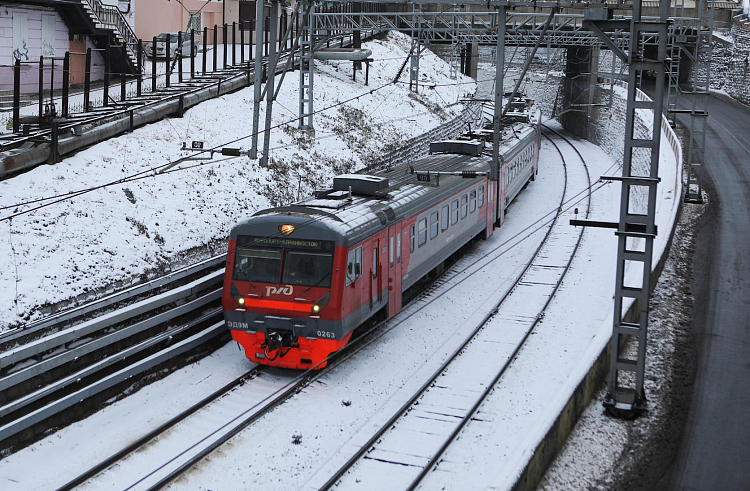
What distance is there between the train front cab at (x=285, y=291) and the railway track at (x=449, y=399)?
193 cm

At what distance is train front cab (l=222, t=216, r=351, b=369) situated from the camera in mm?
13906

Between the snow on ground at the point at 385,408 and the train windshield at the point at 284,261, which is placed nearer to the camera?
the snow on ground at the point at 385,408

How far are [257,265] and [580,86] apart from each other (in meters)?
46.6

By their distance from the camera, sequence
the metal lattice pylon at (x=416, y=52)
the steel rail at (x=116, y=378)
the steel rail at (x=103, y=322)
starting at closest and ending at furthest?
the steel rail at (x=116, y=378)
the steel rail at (x=103, y=322)
the metal lattice pylon at (x=416, y=52)

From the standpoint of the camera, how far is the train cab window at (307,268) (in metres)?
13.9

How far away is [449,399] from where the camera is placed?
544 inches

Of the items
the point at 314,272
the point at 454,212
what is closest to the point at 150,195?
the point at 314,272

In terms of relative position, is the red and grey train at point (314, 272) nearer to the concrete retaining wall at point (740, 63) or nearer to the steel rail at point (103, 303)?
the steel rail at point (103, 303)

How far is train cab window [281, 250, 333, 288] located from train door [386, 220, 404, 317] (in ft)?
7.64

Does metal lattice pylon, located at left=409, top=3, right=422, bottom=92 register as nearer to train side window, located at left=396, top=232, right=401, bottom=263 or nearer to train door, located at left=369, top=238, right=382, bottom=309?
train side window, located at left=396, top=232, right=401, bottom=263

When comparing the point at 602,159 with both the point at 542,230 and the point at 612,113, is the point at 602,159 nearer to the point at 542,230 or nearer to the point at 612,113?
the point at 612,113

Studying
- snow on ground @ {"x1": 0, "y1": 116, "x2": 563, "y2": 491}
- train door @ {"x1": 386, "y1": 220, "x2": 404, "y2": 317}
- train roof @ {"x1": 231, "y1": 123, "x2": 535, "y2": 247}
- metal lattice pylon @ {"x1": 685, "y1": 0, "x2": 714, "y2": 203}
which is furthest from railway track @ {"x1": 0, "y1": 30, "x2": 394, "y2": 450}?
metal lattice pylon @ {"x1": 685, "y1": 0, "x2": 714, "y2": 203}

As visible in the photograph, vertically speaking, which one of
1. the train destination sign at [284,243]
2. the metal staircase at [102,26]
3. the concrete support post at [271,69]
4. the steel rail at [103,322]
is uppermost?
the metal staircase at [102,26]

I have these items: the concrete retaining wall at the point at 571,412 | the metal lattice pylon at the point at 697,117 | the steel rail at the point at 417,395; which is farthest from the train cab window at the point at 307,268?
the metal lattice pylon at the point at 697,117
